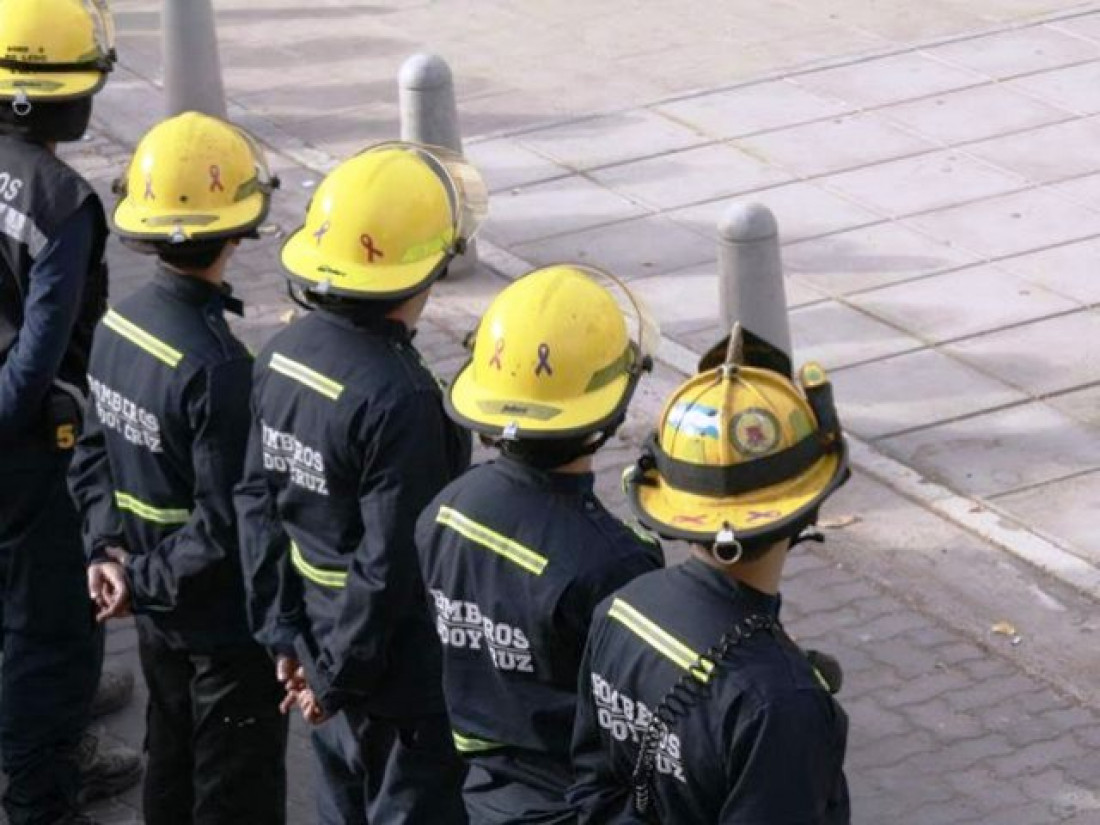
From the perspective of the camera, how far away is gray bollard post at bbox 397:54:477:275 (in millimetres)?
11141

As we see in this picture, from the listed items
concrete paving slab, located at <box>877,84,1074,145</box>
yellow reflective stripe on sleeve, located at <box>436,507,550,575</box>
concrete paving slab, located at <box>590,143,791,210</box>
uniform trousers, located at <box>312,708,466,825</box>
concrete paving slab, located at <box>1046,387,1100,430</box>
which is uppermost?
yellow reflective stripe on sleeve, located at <box>436,507,550,575</box>

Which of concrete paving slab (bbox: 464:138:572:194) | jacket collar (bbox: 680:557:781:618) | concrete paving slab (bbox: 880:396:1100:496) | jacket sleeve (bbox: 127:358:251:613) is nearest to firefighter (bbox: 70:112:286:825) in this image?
jacket sleeve (bbox: 127:358:251:613)

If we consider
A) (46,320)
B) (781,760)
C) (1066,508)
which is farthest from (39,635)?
(1066,508)

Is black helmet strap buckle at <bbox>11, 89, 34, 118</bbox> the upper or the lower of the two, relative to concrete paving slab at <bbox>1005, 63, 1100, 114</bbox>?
upper

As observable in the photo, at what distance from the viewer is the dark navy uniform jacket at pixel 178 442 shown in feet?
20.2

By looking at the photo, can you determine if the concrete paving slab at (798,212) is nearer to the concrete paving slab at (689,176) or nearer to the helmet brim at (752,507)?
the concrete paving slab at (689,176)

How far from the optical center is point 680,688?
4434mm

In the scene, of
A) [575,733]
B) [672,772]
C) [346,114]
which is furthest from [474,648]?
[346,114]

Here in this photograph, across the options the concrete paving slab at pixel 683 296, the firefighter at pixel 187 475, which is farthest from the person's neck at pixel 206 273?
the concrete paving slab at pixel 683 296

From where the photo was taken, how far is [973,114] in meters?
12.9

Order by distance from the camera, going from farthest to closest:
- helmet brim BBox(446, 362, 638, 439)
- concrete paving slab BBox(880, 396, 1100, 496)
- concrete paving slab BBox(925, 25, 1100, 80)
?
concrete paving slab BBox(925, 25, 1100, 80), concrete paving slab BBox(880, 396, 1100, 496), helmet brim BBox(446, 362, 638, 439)

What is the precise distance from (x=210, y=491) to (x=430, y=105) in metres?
5.27

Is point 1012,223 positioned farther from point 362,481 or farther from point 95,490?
point 362,481

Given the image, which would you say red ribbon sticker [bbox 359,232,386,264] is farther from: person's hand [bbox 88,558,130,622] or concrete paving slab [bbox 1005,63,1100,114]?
concrete paving slab [bbox 1005,63,1100,114]
